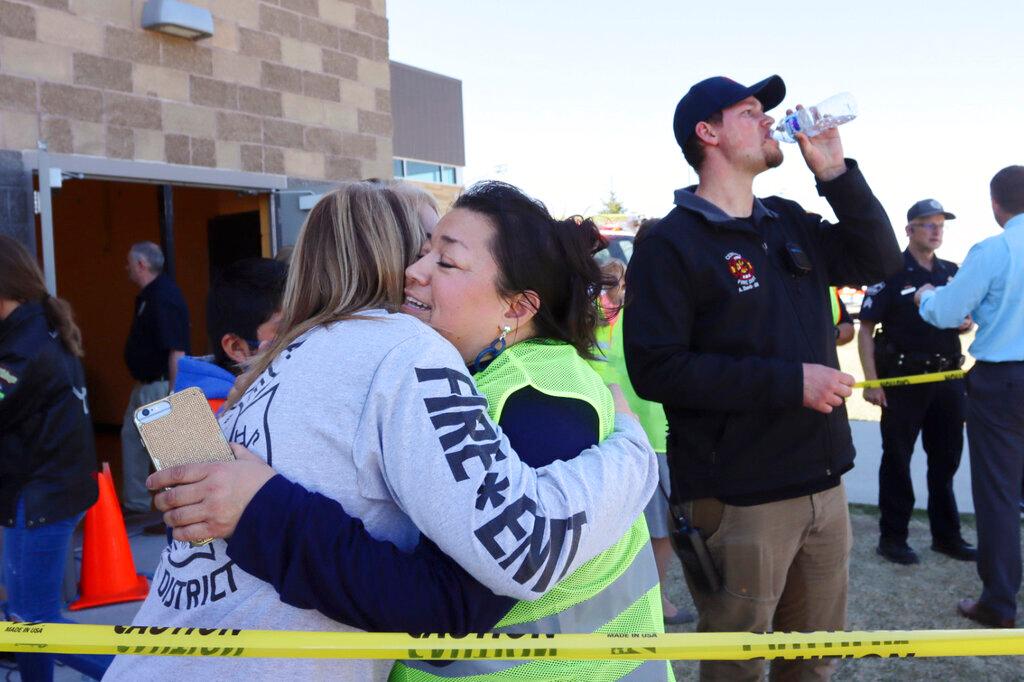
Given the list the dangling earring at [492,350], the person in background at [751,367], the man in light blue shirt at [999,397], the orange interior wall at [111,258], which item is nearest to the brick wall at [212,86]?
the orange interior wall at [111,258]

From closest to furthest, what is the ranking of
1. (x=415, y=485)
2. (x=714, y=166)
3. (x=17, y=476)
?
(x=415, y=485)
(x=714, y=166)
(x=17, y=476)

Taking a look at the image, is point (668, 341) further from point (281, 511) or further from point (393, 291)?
point (281, 511)

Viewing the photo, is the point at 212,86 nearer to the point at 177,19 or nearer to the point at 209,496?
the point at 177,19

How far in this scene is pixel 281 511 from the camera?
1.25 m

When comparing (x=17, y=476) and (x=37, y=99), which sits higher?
(x=37, y=99)

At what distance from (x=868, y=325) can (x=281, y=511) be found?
5.26 meters

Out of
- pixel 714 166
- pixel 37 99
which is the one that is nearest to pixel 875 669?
pixel 714 166

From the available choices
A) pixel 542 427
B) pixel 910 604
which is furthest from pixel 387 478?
pixel 910 604

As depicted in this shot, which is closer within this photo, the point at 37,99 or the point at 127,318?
the point at 37,99

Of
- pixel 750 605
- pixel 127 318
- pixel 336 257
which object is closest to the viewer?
pixel 336 257

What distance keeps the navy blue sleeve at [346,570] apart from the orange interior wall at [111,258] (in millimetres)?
9254

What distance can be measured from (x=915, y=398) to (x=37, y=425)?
4957 millimetres

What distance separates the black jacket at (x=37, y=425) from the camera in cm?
333

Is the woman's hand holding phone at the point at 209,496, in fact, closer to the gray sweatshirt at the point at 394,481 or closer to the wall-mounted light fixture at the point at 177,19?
the gray sweatshirt at the point at 394,481
